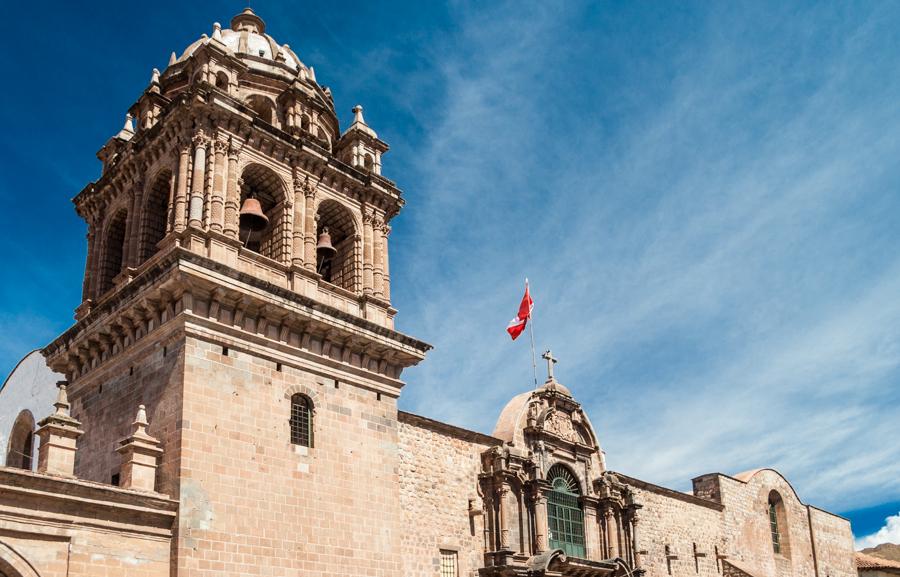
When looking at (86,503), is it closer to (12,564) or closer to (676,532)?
(12,564)

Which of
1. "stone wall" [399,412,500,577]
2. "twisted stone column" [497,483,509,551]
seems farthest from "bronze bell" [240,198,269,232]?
"twisted stone column" [497,483,509,551]

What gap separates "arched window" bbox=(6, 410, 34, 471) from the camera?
73.5 ft

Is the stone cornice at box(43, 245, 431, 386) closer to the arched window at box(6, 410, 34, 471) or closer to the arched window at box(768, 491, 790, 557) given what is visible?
the arched window at box(6, 410, 34, 471)

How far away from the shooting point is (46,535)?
12.9m

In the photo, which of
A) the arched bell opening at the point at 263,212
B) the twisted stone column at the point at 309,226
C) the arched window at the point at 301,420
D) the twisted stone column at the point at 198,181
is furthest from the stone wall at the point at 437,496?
the twisted stone column at the point at 198,181

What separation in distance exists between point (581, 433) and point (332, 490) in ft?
36.3

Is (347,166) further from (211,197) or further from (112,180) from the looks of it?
(112,180)

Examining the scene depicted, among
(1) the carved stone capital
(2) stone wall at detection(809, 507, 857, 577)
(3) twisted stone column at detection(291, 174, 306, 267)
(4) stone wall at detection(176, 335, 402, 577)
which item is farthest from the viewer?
(2) stone wall at detection(809, 507, 857, 577)

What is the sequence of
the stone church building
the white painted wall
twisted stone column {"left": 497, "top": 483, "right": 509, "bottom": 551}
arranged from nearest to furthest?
1. the stone church building
2. twisted stone column {"left": 497, "top": 483, "right": 509, "bottom": 551}
3. the white painted wall

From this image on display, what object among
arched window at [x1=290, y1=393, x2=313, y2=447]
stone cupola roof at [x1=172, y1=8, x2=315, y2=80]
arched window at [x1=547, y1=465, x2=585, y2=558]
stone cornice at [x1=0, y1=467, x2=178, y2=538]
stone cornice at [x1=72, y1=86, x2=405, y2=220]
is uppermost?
stone cupola roof at [x1=172, y1=8, x2=315, y2=80]

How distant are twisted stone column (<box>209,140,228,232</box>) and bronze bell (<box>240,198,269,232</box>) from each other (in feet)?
3.16

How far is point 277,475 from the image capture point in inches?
644

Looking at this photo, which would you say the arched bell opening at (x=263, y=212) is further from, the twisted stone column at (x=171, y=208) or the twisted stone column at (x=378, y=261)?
the twisted stone column at (x=378, y=261)

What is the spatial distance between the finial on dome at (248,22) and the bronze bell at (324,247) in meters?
6.35
